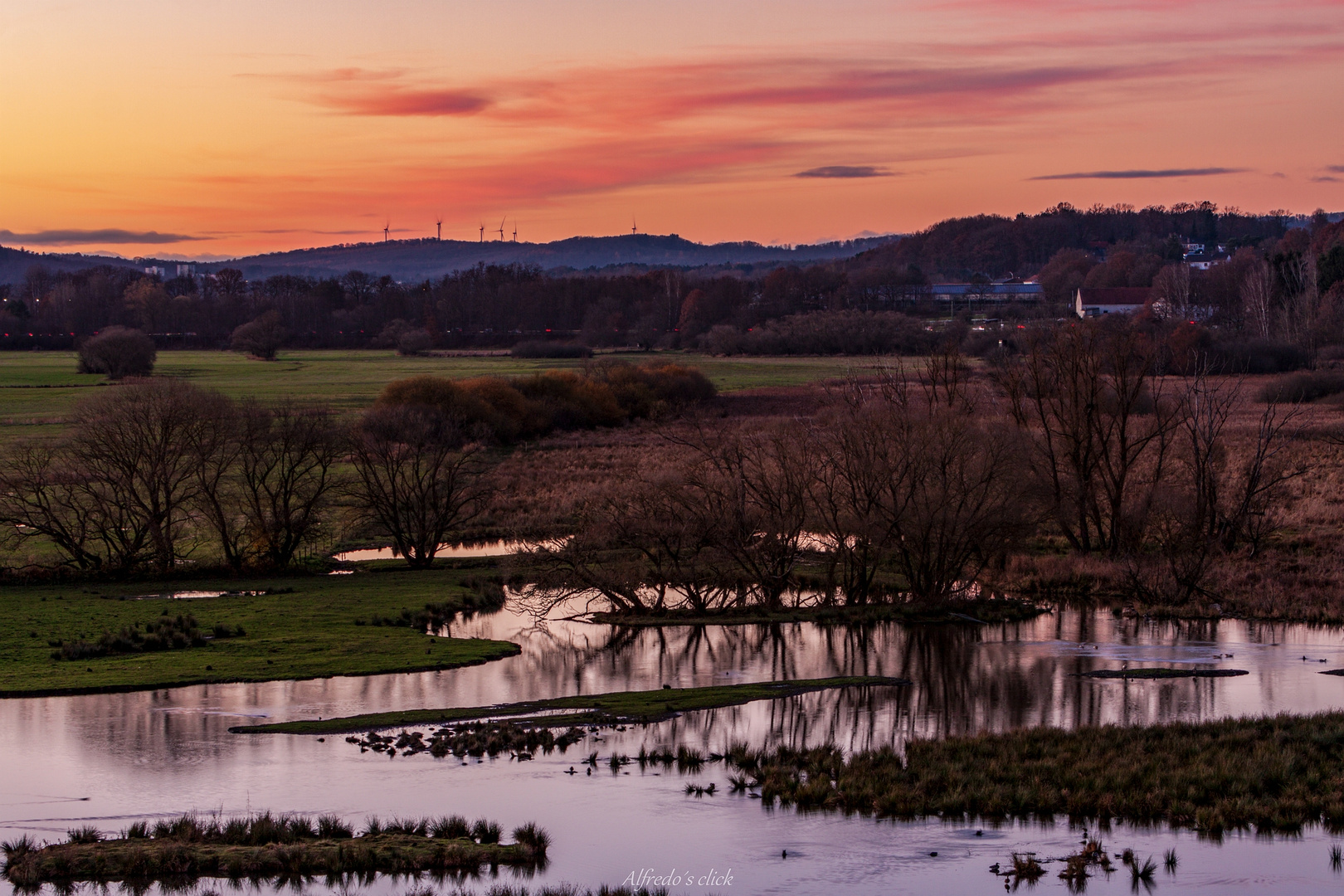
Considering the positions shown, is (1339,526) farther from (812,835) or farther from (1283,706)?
(812,835)

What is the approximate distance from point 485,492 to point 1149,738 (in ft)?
93.6

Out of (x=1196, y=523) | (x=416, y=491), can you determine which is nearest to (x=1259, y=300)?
(x=1196, y=523)

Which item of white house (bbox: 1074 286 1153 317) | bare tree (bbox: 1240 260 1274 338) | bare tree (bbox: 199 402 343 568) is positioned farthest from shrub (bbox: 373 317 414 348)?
bare tree (bbox: 199 402 343 568)

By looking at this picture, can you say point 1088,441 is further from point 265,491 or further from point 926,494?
point 265,491

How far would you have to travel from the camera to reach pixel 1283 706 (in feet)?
80.4

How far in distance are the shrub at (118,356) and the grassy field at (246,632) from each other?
86.6 m

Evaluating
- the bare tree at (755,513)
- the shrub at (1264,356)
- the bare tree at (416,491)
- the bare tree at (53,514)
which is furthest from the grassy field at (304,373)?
the bare tree at (755,513)

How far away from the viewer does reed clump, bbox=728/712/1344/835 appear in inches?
706

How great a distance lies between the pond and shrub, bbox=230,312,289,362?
126 metres

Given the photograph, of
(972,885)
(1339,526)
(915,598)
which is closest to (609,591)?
(915,598)

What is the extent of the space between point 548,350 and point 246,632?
11342 centimetres

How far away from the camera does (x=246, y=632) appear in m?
30.9

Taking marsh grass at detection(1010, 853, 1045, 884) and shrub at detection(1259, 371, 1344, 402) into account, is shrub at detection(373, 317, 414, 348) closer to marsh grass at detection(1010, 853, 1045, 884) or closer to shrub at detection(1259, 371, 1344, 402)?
shrub at detection(1259, 371, 1344, 402)

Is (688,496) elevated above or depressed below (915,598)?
above
